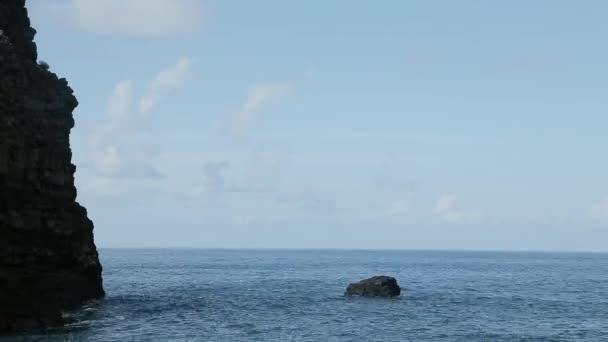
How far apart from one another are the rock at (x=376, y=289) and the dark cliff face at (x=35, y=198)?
33843 millimetres

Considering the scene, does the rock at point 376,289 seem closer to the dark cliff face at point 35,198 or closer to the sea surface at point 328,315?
the sea surface at point 328,315

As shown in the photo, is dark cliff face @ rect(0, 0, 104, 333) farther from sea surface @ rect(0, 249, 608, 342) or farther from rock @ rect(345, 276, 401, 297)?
rock @ rect(345, 276, 401, 297)

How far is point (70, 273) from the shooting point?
6425cm

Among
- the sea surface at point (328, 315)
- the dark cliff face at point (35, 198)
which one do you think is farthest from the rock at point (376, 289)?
the dark cliff face at point (35, 198)

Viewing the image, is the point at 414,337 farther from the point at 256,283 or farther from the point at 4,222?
the point at 256,283

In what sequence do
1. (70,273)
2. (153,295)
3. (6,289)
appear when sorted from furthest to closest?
(153,295)
(70,273)
(6,289)

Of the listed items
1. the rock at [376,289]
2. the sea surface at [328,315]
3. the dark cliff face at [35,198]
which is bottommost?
the sea surface at [328,315]

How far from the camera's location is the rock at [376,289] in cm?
8486

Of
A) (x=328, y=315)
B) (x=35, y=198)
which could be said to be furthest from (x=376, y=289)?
(x=35, y=198)

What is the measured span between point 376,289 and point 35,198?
4498cm

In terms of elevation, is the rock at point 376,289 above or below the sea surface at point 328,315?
above

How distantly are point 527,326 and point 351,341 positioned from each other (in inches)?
746

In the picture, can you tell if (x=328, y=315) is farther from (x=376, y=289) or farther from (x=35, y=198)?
(x=35, y=198)

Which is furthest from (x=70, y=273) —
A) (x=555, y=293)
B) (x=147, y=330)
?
(x=555, y=293)
